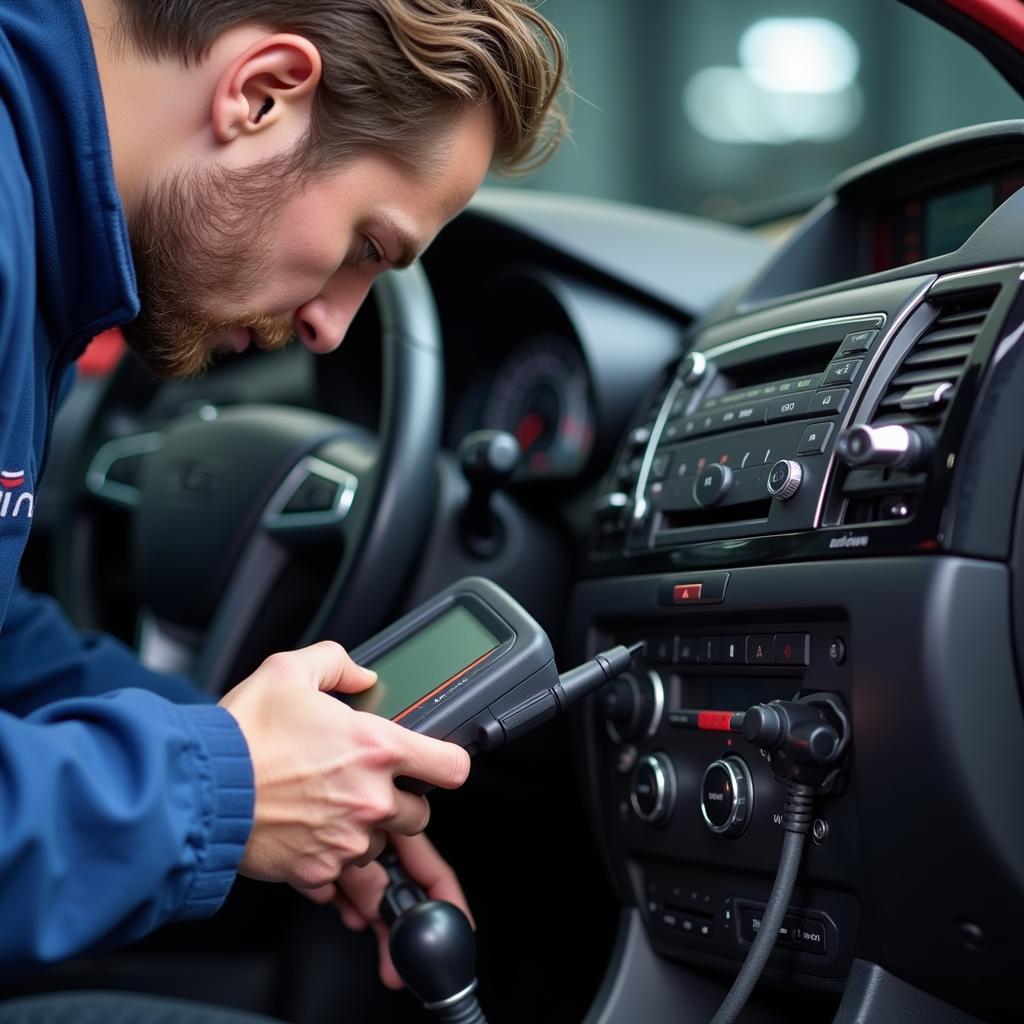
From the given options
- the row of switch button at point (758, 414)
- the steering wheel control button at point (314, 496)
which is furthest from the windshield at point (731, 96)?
the row of switch button at point (758, 414)

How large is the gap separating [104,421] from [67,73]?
0.93m

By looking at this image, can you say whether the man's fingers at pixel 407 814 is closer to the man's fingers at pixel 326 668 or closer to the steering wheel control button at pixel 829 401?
the man's fingers at pixel 326 668

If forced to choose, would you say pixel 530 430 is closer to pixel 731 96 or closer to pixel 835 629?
pixel 835 629

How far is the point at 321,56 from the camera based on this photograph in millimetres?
824

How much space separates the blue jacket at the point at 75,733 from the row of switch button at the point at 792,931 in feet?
1.14

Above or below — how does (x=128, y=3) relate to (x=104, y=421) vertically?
above

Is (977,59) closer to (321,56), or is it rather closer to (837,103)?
(321,56)

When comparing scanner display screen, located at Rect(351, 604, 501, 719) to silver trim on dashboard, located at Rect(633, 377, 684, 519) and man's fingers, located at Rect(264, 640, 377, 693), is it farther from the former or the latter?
silver trim on dashboard, located at Rect(633, 377, 684, 519)

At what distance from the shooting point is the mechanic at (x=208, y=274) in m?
0.63

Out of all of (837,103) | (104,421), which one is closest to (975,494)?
(104,421)

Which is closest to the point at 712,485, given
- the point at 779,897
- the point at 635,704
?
the point at 635,704

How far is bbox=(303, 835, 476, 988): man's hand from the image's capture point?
3.13 ft

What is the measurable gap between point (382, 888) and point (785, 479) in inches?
16.9

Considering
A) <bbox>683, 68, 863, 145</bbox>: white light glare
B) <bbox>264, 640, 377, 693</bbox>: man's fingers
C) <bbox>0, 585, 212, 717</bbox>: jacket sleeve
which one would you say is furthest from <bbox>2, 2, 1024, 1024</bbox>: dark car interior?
<bbox>683, 68, 863, 145</bbox>: white light glare
